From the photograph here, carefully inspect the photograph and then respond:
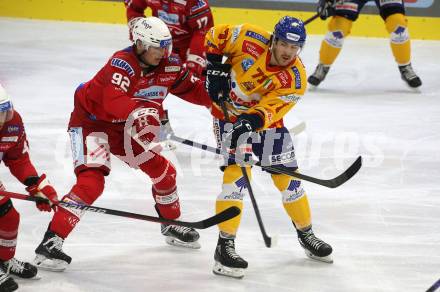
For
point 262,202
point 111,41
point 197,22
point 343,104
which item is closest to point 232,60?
point 262,202

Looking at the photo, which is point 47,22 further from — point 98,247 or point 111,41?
point 98,247

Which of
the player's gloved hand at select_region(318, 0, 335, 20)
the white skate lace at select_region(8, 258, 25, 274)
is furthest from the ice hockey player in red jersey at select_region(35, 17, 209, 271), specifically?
the player's gloved hand at select_region(318, 0, 335, 20)

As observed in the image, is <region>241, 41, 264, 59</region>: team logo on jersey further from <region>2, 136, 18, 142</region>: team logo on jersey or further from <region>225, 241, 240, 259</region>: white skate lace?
<region>2, 136, 18, 142</region>: team logo on jersey

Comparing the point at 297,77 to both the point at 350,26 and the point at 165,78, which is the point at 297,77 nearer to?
the point at 165,78

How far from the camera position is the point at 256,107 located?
375 centimetres

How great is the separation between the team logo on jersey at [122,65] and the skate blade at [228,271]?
92 cm

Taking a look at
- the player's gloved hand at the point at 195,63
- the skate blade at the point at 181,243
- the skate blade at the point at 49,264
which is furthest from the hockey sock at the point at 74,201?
the player's gloved hand at the point at 195,63

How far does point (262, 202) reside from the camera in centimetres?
473

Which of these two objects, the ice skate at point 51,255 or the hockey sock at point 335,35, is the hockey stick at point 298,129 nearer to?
the hockey sock at point 335,35

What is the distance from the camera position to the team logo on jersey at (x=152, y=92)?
4.21 meters

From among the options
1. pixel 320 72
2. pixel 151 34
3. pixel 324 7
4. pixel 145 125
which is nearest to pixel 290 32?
pixel 151 34

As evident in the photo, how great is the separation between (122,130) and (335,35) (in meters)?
3.46

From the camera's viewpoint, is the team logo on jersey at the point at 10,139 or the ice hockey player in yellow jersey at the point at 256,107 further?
the ice hockey player in yellow jersey at the point at 256,107

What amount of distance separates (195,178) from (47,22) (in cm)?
443
